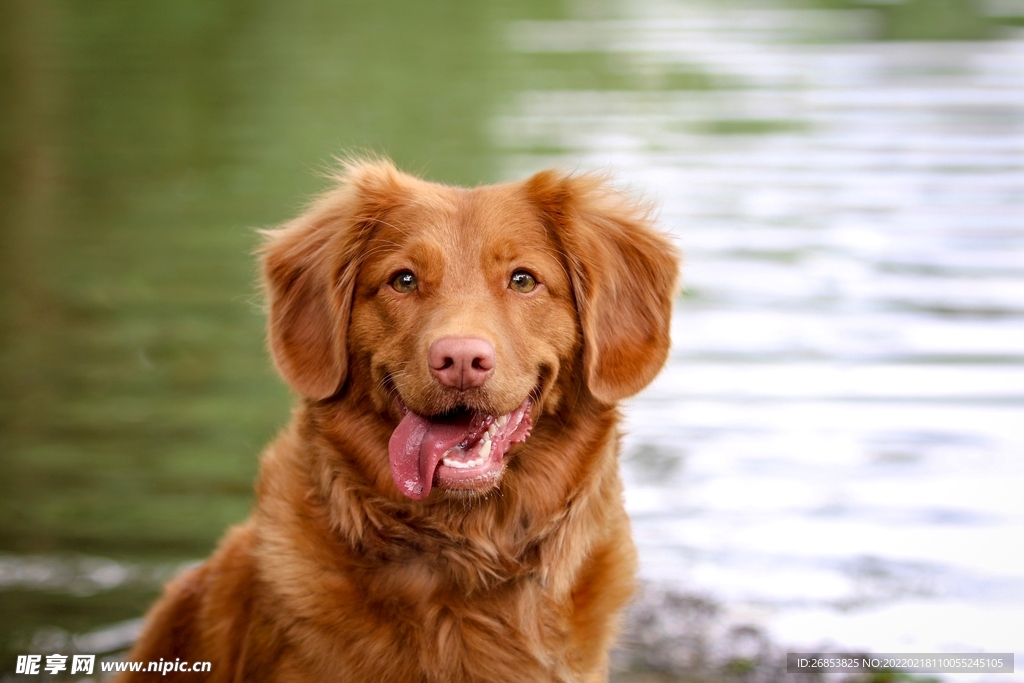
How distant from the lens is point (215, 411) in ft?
25.1

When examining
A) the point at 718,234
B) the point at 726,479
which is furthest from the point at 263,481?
the point at 718,234

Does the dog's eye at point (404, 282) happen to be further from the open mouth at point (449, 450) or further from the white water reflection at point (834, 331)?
the white water reflection at point (834, 331)

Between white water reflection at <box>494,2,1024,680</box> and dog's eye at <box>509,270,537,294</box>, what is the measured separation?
2.76 ft

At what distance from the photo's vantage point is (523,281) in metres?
3.44

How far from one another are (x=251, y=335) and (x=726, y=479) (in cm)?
420

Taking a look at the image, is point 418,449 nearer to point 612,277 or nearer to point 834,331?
point 612,277

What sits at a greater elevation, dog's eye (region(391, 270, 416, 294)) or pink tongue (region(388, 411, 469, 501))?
dog's eye (region(391, 270, 416, 294))

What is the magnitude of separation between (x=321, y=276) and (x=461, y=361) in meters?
0.80

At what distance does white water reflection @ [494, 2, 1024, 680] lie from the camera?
5.86 meters

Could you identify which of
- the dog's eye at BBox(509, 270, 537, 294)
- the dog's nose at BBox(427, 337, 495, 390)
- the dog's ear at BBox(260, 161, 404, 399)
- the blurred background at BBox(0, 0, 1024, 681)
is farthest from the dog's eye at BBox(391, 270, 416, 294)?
the blurred background at BBox(0, 0, 1024, 681)

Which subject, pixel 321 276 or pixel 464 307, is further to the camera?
pixel 321 276

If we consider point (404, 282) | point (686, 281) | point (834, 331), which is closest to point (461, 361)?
point (404, 282)

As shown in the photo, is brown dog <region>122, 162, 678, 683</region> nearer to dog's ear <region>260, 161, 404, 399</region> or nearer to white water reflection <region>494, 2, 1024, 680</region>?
dog's ear <region>260, 161, 404, 399</region>

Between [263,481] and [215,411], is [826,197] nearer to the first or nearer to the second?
[215,411]
